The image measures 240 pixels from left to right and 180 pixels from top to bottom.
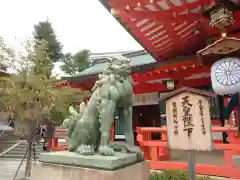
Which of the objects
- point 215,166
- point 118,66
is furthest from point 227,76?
point 118,66

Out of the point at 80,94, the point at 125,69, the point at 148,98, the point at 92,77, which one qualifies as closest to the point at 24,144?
the point at 80,94

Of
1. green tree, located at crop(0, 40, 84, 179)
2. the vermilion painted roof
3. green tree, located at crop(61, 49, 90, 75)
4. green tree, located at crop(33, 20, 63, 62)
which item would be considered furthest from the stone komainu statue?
green tree, located at crop(33, 20, 63, 62)

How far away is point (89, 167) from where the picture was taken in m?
2.02

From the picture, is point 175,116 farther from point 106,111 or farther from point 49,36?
point 49,36

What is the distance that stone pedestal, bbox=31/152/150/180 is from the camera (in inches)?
75.4

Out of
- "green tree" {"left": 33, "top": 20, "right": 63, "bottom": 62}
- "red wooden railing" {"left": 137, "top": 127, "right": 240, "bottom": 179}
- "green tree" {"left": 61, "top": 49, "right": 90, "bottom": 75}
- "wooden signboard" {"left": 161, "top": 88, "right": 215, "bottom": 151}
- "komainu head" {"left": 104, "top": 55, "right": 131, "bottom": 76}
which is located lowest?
"red wooden railing" {"left": 137, "top": 127, "right": 240, "bottom": 179}

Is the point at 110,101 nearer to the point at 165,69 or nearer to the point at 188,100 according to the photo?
the point at 188,100

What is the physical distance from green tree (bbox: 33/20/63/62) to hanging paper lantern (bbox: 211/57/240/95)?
79.2 ft

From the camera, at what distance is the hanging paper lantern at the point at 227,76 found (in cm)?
389

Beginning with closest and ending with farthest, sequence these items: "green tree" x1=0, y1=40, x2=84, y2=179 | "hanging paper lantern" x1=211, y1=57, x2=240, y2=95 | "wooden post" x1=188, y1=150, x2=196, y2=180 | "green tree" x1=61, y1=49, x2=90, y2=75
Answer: "wooden post" x1=188, y1=150, x2=196, y2=180, "hanging paper lantern" x1=211, y1=57, x2=240, y2=95, "green tree" x1=0, y1=40, x2=84, y2=179, "green tree" x1=61, y1=49, x2=90, y2=75

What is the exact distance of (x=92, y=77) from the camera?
28.6 feet

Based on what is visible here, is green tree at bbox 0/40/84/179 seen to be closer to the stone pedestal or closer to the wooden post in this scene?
the stone pedestal

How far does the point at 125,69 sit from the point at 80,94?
715 centimetres

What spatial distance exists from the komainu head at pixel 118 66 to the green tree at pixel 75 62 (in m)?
24.8
